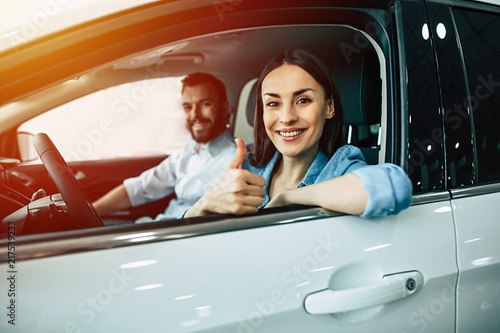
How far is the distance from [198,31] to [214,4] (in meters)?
0.08

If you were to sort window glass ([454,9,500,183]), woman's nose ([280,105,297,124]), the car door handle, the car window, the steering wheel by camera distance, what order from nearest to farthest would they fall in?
1. the car door handle
2. the steering wheel
3. window glass ([454,9,500,183])
4. woman's nose ([280,105,297,124])
5. the car window

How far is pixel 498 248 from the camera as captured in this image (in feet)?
3.98

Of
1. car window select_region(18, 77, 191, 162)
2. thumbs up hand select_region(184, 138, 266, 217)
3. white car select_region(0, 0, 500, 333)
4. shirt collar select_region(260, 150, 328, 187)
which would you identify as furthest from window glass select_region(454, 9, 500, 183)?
car window select_region(18, 77, 191, 162)

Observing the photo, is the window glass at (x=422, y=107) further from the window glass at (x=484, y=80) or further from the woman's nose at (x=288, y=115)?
the woman's nose at (x=288, y=115)

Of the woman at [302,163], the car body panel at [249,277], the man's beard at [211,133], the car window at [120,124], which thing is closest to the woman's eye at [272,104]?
the woman at [302,163]

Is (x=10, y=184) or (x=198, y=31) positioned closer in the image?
(x=198, y=31)

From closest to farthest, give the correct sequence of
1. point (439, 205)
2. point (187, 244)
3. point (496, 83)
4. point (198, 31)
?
1. point (187, 244)
2. point (198, 31)
3. point (439, 205)
4. point (496, 83)

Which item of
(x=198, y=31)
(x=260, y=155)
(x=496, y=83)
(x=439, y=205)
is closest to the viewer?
(x=198, y=31)

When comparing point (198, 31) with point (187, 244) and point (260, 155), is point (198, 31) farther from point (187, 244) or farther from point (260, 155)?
point (260, 155)

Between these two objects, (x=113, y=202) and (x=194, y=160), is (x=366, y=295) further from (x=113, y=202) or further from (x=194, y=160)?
(x=113, y=202)

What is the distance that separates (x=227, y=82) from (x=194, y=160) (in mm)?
660

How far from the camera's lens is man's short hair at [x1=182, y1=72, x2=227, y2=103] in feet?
9.06

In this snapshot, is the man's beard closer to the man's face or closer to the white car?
the man's face

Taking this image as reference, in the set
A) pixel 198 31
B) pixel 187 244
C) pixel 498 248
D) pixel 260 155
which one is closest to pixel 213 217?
pixel 187 244
